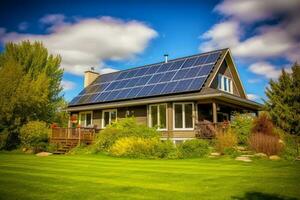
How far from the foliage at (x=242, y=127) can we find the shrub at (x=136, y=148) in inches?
197

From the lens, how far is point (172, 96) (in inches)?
910

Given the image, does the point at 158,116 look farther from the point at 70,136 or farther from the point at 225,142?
the point at 225,142

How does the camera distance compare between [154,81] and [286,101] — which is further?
[154,81]

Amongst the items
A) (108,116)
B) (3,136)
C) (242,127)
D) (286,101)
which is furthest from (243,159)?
(3,136)

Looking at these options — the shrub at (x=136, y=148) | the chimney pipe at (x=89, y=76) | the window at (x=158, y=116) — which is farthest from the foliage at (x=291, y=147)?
the chimney pipe at (x=89, y=76)

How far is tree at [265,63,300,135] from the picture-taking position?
2061 centimetres

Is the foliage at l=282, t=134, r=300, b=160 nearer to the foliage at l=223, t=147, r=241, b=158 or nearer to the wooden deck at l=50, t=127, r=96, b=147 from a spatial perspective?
the foliage at l=223, t=147, r=241, b=158

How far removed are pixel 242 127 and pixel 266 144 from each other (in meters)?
3.00

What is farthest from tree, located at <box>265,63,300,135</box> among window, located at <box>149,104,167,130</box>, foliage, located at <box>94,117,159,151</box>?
foliage, located at <box>94,117,159,151</box>

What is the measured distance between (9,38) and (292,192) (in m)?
35.0

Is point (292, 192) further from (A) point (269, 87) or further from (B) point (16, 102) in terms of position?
(B) point (16, 102)

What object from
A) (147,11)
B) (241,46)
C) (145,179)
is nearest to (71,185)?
(145,179)

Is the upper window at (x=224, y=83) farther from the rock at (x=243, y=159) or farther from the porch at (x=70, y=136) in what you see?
the porch at (x=70, y=136)

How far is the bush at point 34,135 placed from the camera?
2467cm
